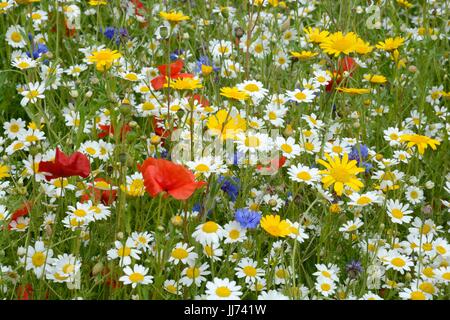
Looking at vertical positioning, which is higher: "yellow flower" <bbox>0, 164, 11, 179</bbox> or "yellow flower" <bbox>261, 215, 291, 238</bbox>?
"yellow flower" <bbox>0, 164, 11, 179</bbox>

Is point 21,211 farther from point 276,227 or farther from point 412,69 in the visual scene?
point 412,69

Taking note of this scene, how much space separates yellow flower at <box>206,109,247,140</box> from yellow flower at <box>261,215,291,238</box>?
27 cm

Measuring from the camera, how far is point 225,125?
2049 mm

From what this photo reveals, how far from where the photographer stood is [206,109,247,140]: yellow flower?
79.9 inches

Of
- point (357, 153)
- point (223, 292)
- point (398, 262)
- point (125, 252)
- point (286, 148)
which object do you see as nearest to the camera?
point (223, 292)

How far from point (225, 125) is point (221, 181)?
0.55 feet

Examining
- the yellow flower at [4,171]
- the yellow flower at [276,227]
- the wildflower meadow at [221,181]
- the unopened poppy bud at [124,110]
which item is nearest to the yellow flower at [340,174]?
the wildflower meadow at [221,181]

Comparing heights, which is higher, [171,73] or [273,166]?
[171,73]

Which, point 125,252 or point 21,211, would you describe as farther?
point 21,211

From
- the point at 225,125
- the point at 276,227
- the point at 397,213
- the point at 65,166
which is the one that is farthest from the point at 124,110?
the point at 397,213

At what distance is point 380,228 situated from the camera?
6.56 ft

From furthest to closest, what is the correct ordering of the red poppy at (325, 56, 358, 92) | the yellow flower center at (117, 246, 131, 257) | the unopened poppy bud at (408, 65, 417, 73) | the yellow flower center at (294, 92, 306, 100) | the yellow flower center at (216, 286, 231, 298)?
1. the unopened poppy bud at (408, 65, 417, 73)
2. the red poppy at (325, 56, 358, 92)
3. the yellow flower center at (294, 92, 306, 100)
4. the yellow flower center at (117, 246, 131, 257)
5. the yellow flower center at (216, 286, 231, 298)

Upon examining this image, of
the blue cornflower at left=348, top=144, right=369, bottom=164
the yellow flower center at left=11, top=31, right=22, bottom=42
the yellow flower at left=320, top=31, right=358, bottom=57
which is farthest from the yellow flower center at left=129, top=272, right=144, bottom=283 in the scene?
the yellow flower center at left=11, top=31, right=22, bottom=42

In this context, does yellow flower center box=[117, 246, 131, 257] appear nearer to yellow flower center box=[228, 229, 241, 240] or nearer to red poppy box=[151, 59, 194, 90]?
yellow flower center box=[228, 229, 241, 240]
